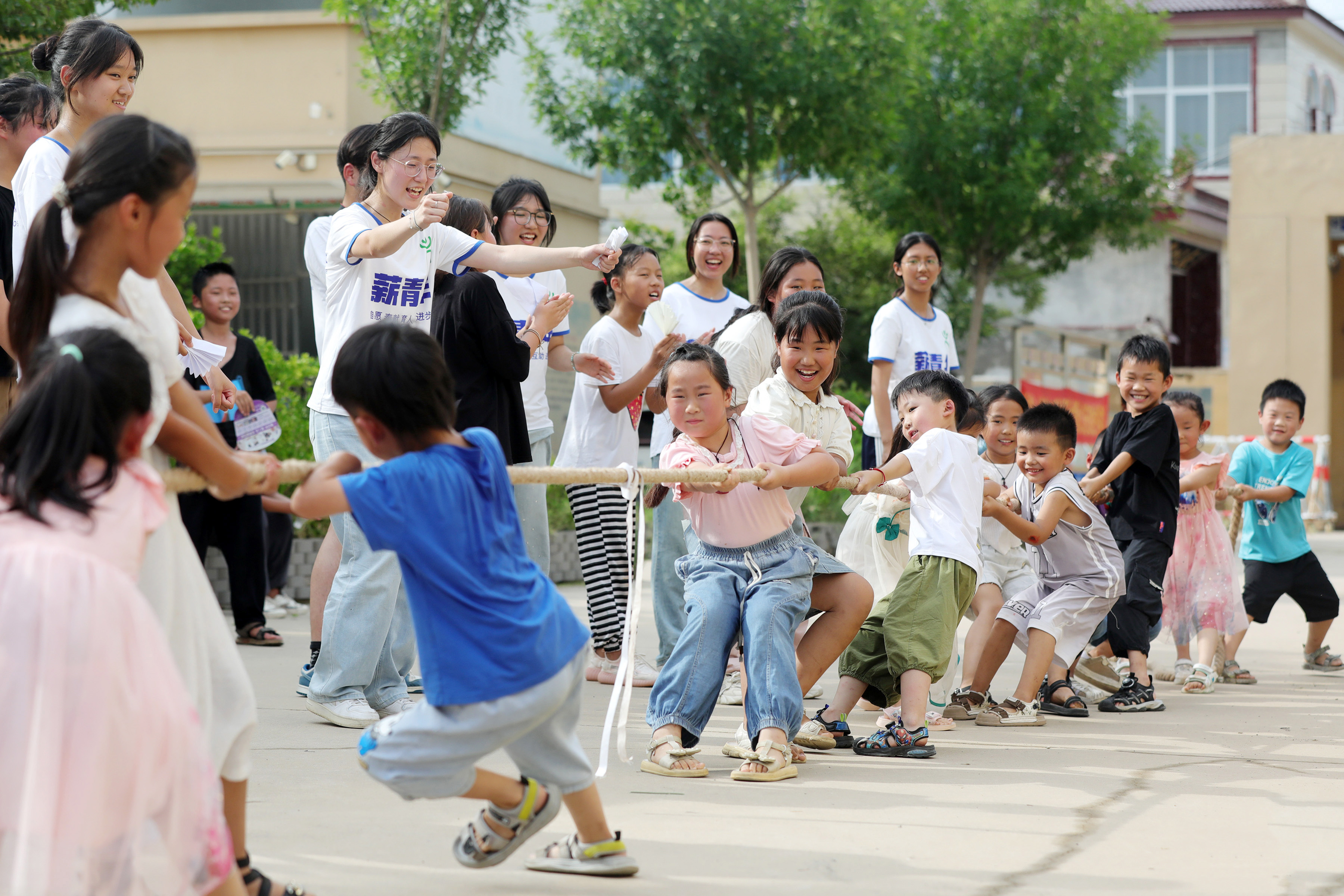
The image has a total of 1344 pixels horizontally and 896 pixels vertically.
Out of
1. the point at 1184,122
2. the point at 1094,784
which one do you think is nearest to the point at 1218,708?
the point at 1094,784

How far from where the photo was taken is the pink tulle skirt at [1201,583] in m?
6.21

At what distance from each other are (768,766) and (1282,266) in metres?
17.6

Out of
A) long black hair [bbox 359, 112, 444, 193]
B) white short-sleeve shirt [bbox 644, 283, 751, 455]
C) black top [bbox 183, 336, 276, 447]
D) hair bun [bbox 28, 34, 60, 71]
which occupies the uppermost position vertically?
hair bun [bbox 28, 34, 60, 71]

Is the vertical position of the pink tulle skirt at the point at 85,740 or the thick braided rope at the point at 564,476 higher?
the thick braided rope at the point at 564,476

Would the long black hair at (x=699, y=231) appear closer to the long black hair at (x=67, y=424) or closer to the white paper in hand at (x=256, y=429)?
the white paper in hand at (x=256, y=429)

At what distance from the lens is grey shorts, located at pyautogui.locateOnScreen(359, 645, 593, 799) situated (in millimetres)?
2682

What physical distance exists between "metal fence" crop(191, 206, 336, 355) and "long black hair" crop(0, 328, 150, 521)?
11.3 meters

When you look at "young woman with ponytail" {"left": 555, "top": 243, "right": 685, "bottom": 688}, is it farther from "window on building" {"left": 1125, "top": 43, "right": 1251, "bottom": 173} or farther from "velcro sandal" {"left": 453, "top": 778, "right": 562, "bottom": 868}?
"window on building" {"left": 1125, "top": 43, "right": 1251, "bottom": 173}

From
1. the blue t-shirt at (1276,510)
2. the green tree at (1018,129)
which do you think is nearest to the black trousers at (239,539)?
the blue t-shirt at (1276,510)

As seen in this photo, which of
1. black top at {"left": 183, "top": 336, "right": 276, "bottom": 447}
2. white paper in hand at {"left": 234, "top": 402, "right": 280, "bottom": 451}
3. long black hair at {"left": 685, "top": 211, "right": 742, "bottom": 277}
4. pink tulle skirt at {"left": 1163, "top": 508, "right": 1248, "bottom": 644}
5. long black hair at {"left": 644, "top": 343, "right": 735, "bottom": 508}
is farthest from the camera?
black top at {"left": 183, "top": 336, "right": 276, "bottom": 447}

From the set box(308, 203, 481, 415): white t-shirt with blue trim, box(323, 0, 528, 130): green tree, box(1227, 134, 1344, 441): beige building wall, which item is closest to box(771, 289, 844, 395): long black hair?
box(308, 203, 481, 415): white t-shirt with blue trim

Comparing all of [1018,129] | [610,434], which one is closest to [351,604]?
[610,434]

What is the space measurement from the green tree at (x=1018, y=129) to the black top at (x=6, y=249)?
49.6 ft

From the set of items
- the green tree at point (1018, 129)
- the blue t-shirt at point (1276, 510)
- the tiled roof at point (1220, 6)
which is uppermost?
the tiled roof at point (1220, 6)
